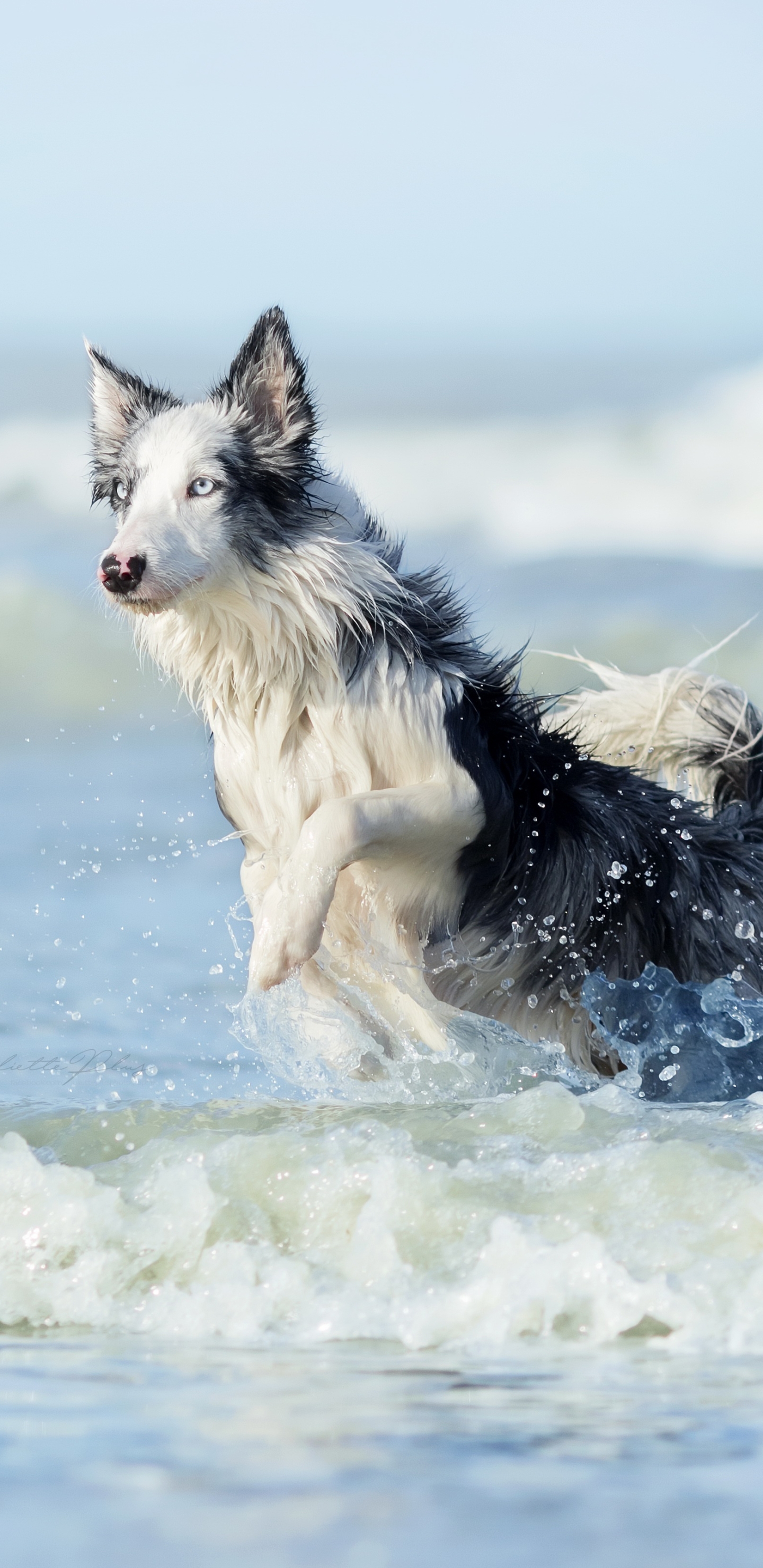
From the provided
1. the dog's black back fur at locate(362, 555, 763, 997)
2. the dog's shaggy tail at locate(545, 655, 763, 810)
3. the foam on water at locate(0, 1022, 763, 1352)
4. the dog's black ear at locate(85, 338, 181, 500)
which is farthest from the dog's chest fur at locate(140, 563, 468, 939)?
the dog's shaggy tail at locate(545, 655, 763, 810)

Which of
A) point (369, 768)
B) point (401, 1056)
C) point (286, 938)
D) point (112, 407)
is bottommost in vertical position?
point (401, 1056)

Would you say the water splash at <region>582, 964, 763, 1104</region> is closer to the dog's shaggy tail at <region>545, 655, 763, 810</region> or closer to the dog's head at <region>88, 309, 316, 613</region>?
the dog's shaggy tail at <region>545, 655, 763, 810</region>

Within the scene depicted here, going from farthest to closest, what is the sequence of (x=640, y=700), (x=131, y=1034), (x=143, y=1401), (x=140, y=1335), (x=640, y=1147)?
(x=131, y=1034), (x=640, y=700), (x=640, y=1147), (x=140, y=1335), (x=143, y=1401)

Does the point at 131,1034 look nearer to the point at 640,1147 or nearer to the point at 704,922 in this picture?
the point at 704,922

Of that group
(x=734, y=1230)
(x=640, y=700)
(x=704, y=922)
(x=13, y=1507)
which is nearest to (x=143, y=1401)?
(x=13, y=1507)

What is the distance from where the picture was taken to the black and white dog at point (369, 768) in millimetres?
4512

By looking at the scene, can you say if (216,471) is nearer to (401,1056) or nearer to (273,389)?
(273,389)

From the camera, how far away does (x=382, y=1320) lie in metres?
2.93

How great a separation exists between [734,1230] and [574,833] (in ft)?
6.54

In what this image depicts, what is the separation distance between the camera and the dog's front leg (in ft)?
14.2

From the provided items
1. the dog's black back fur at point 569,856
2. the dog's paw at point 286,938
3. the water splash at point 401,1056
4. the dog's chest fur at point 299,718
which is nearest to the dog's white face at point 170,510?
the dog's chest fur at point 299,718

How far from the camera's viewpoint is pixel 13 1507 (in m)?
1.97

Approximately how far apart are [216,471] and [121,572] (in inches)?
19.6

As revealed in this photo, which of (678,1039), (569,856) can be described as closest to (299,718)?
(569,856)
